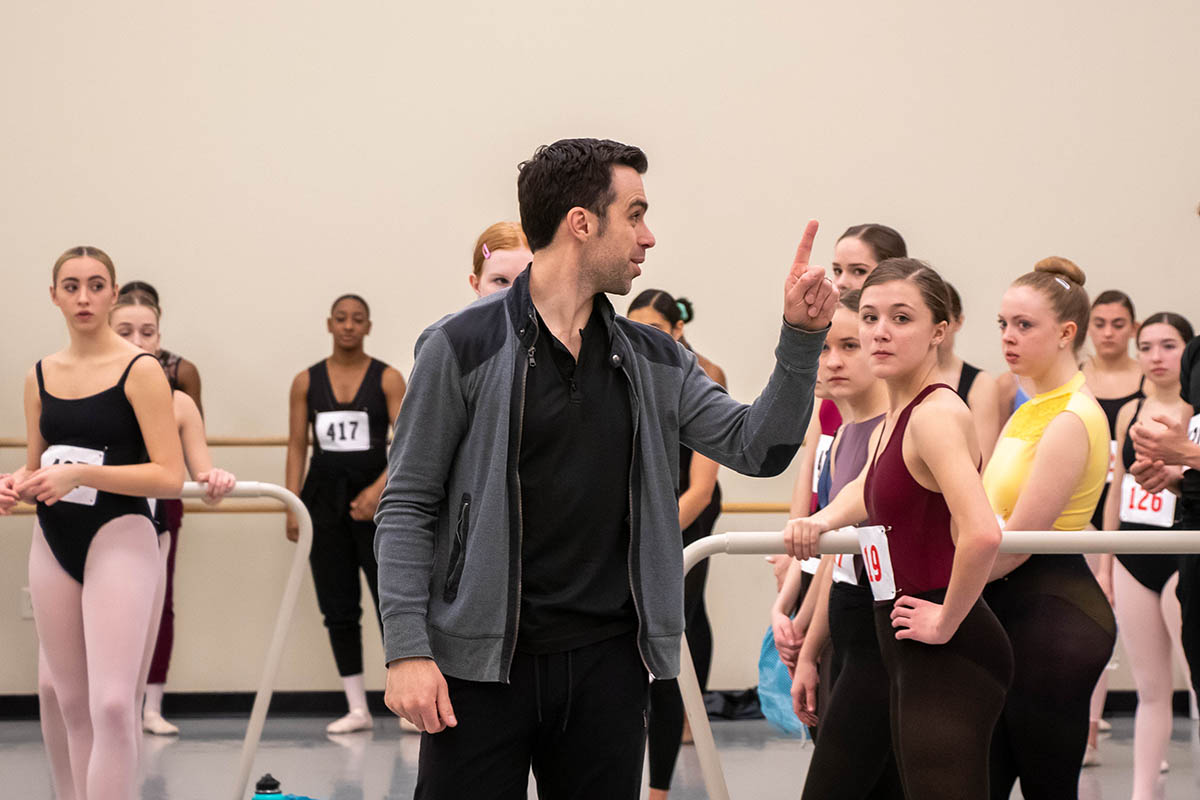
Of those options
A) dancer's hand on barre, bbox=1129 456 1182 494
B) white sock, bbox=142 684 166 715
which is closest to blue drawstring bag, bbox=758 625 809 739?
dancer's hand on barre, bbox=1129 456 1182 494

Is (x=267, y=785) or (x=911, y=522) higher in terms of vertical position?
(x=911, y=522)

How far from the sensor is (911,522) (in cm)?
215

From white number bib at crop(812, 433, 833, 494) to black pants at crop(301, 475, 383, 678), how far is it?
288cm

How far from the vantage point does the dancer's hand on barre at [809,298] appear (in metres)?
1.69

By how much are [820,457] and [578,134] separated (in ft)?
11.4

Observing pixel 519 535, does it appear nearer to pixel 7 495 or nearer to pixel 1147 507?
pixel 7 495

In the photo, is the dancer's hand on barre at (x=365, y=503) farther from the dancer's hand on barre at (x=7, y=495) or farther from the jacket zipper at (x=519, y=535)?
the jacket zipper at (x=519, y=535)

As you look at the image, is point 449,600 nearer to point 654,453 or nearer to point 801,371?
point 654,453

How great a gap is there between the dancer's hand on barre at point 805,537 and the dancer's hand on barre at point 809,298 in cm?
82

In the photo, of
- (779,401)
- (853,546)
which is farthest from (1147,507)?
(779,401)

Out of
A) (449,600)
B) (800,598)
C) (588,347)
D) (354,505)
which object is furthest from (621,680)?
(354,505)

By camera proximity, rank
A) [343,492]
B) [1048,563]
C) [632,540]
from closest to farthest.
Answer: [632,540] → [1048,563] → [343,492]

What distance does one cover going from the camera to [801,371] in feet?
5.71

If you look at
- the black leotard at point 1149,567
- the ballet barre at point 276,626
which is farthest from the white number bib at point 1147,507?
the ballet barre at point 276,626
